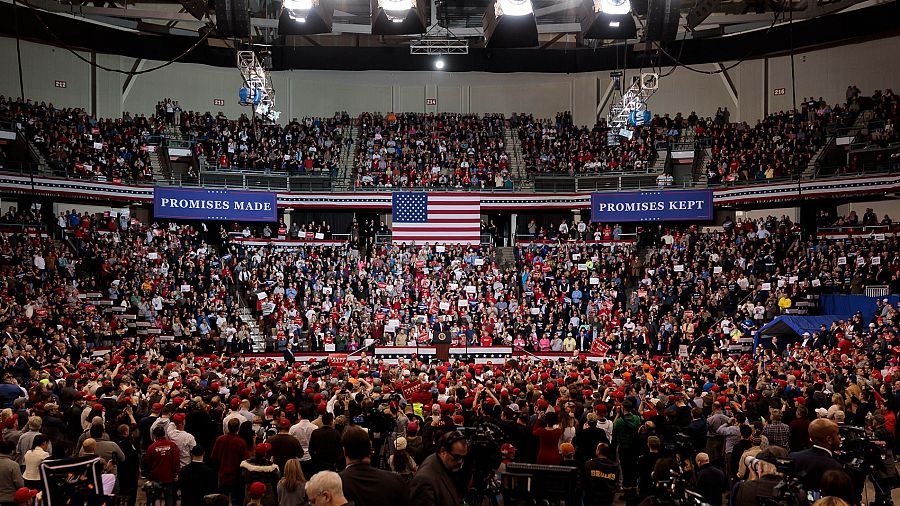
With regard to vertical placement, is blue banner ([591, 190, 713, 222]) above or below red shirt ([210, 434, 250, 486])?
above

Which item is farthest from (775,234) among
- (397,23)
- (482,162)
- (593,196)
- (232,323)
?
(397,23)

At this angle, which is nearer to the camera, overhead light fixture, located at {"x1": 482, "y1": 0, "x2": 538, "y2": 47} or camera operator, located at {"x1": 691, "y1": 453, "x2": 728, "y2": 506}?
camera operator, located at {"x1": 691, "y1": 453, "x2": 728, "y2": 506}

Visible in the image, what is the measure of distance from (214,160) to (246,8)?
2752cm

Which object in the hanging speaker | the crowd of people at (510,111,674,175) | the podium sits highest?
the crowd of people at (510,111,674,175)

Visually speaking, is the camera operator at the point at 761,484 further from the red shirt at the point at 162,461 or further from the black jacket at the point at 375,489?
the red shirt at the point at 162,461

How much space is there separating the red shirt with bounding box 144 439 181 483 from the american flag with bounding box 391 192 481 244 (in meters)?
28.7

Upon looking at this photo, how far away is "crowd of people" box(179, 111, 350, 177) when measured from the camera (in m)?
40.7

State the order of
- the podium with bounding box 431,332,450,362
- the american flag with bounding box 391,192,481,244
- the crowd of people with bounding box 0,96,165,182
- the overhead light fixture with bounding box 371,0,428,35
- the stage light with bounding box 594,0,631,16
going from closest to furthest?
1. the overhead light fixture with bounding box 371,0,428,35
2. the stage light with bounding box 594,0,631,16
3. the podium with bounding box 431,332,450,362
4. the crowd of people with bounding box 0,96,165,182
5. the american flag with bounding box 391,192,481,244

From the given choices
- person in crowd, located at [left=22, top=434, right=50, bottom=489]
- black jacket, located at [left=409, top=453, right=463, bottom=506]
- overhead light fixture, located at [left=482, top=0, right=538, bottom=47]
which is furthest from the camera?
overhead light fixture, located at [left=482, top=0, right=538, bottom=47]

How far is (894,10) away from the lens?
3288cm

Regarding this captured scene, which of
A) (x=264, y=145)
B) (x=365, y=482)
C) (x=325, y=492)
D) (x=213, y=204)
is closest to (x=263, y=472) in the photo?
(x=365, y=482)

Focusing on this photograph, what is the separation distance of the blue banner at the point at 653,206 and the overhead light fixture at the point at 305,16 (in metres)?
25.1

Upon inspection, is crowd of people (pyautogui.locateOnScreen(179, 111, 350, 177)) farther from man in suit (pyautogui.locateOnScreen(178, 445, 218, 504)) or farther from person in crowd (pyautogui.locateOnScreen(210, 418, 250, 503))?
man in suit (pyautogui.locateOnScreen(178, 445, 218, 504))

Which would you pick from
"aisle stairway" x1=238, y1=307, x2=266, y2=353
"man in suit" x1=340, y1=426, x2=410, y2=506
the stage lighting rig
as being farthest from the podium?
"man in suit" x1=340, y1=426, x2=410, y2=506
